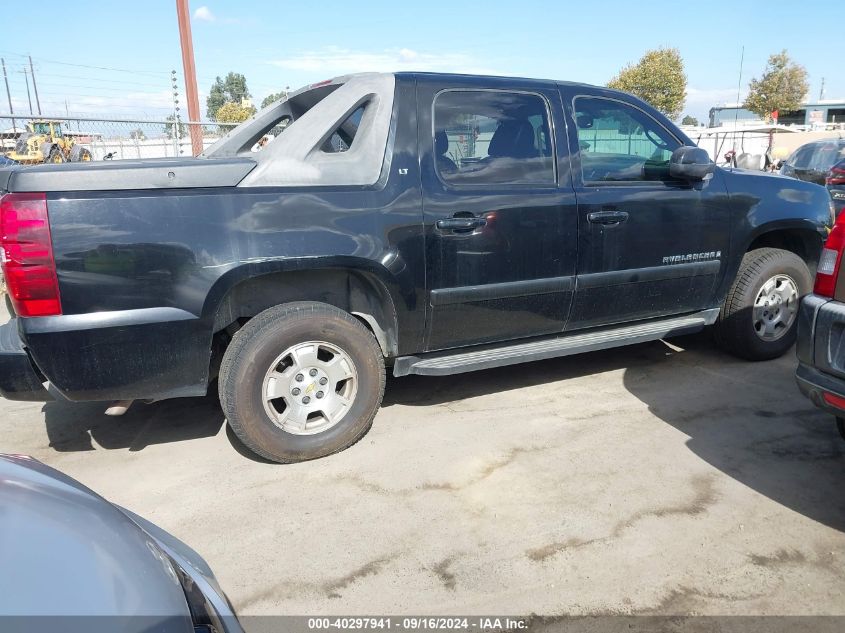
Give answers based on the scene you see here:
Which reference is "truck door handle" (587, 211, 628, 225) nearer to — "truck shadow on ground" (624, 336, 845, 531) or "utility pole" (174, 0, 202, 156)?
"truck shadow on ground" (624, 336, 845, 531)

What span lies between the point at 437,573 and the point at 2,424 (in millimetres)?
3126

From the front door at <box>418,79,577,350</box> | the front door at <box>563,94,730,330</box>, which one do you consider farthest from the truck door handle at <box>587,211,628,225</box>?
the front door at <box>418,79,577,350</box>

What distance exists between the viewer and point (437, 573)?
2676mm

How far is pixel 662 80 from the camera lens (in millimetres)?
46562

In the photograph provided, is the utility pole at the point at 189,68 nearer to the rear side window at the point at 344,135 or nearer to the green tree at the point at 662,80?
the rear side window at the point at 344,135

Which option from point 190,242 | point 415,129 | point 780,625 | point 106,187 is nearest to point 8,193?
point 106,187

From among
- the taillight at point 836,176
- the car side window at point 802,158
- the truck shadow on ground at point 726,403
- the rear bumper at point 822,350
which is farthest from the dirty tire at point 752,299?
the car side window at point 802,158

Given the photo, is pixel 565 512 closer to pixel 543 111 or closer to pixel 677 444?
pixel 677 444

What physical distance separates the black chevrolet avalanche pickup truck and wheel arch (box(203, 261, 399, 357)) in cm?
1

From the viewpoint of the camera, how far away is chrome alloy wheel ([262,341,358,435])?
3.46m

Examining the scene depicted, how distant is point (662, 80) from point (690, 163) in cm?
4736

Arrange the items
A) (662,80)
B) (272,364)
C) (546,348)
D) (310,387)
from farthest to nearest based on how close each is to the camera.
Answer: (662,80), (546,348), (310,387), (272,364)

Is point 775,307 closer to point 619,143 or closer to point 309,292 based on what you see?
point 619,143

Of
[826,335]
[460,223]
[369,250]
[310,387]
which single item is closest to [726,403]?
[826,335]
